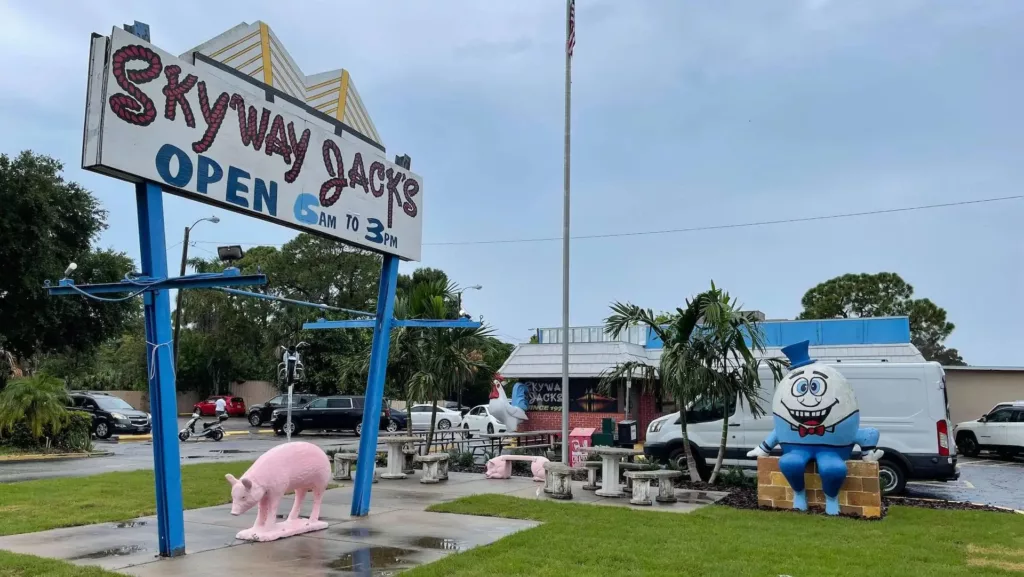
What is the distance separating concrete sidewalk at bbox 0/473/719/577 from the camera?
6.75 metres

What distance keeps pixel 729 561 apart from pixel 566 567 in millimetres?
1516

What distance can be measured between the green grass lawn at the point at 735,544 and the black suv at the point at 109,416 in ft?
71.8

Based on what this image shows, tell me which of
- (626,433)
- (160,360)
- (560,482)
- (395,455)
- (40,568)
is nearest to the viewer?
(40,568)

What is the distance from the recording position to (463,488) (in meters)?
12.5

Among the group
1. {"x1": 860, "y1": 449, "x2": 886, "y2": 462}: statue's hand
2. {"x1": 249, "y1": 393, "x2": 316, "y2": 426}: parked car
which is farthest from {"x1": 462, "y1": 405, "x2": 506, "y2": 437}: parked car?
{"x1": 860, "y1": 449, "x2": 886, "y2": 462}: statue's hand

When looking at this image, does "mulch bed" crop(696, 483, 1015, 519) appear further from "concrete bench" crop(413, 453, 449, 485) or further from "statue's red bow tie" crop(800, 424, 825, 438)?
"concrete bench" crop(413, 453, 449, 485)

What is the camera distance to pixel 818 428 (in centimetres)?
1013

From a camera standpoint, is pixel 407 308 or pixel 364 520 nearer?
pixel 364 520

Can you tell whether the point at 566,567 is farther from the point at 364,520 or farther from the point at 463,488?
the point at 463,488

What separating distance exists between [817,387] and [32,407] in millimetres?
18824

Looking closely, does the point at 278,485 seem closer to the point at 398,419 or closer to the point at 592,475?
the point at 592,475

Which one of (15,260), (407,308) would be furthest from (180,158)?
(15,260)

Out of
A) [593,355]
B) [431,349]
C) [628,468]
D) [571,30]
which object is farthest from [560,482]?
[593,355]

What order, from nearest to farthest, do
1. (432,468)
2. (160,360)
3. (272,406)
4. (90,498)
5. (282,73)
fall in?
(160,360), (282,73), (90,498), (432,468), (272,406)
